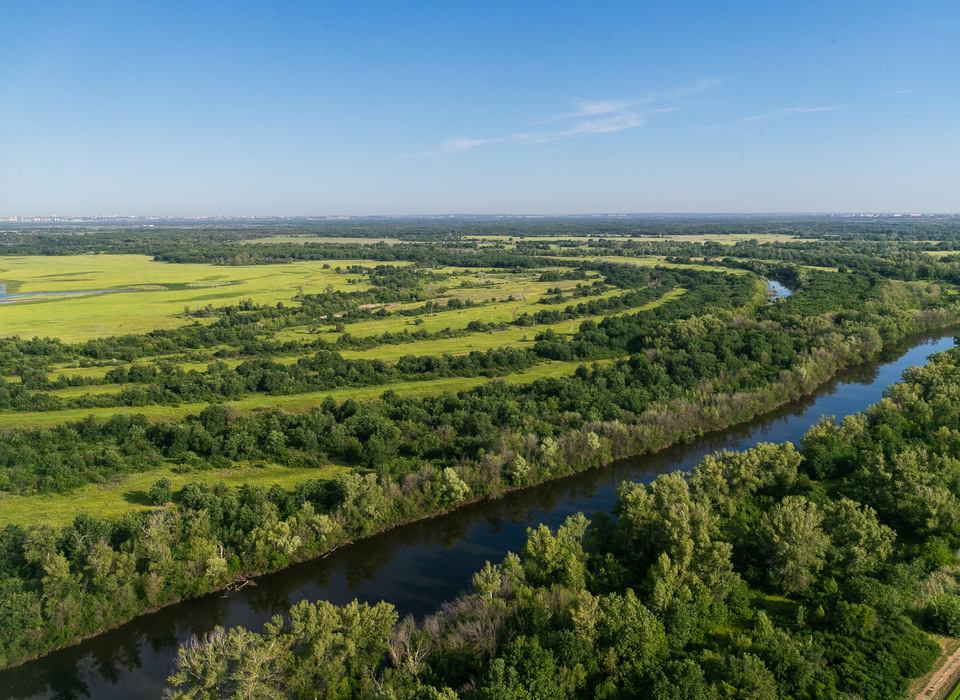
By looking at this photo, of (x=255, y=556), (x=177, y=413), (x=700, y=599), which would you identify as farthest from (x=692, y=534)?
(x=177, y=413)

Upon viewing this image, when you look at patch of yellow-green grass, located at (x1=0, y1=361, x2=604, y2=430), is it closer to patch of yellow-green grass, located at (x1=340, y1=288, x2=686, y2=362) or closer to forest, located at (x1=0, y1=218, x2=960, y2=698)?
forest, located at (x1=0, y1=218, x2=960, y2=698)

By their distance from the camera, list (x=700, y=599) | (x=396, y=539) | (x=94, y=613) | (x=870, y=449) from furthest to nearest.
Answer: (x=870, y=449) < (x=396, y=539) < (x=94, y=613) < (x=700, y=599)

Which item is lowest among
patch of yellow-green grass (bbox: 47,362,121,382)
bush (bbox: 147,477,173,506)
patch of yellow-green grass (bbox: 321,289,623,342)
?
bush (bbox: 147,477,173,506)

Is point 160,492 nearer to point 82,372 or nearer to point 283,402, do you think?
point 283,402

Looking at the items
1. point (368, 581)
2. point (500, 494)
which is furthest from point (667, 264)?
point (368, 581)

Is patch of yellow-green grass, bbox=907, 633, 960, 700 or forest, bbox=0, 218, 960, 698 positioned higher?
forest, bbox=0, 218, 960, 698

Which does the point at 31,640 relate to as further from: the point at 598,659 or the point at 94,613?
the point at 598,659

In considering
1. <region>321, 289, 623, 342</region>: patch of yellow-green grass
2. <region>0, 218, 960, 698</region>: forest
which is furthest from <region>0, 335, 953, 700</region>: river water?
<region>321, 289, 623, 342</region>: patch of yellow-green grass
